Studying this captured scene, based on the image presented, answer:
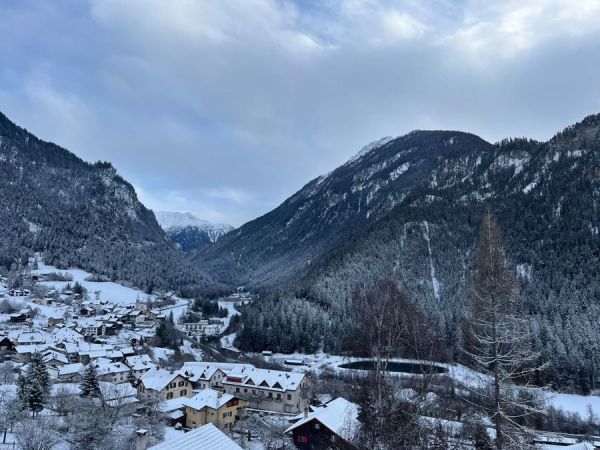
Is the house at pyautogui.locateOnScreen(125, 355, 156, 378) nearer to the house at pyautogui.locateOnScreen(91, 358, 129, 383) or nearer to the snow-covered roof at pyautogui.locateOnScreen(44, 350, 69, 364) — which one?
the house at pyautogui.locateOnScreen(91, 358, 129, 383)

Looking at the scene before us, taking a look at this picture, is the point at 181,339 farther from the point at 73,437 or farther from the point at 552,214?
the point at 552,214

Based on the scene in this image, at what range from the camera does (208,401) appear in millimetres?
42812

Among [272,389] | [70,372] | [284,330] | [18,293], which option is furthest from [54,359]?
[18,293]

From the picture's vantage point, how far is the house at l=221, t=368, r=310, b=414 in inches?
2078

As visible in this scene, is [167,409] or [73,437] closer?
[73,437]

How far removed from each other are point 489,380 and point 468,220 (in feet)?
504

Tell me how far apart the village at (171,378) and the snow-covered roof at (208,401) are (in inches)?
4.0

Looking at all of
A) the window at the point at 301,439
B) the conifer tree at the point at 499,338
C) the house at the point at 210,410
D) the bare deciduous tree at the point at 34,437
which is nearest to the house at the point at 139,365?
the house at the point at 210,410

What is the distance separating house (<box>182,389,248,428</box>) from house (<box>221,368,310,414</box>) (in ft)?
28.8

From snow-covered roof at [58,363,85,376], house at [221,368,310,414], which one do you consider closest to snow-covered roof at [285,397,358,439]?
house at [221,368,310,414]

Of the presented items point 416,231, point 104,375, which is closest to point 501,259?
point 104,375

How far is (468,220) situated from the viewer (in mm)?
156000

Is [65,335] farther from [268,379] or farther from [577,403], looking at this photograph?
[577,403]

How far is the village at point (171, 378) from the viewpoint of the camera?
32906 mm
